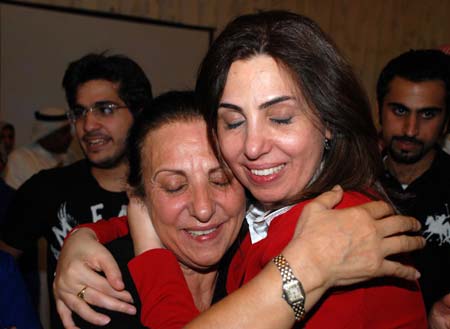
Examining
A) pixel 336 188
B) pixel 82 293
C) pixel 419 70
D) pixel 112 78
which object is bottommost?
pixel 82 293

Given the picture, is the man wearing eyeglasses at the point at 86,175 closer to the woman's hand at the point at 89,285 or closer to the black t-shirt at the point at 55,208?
the black t-shirt at the point at 55,208

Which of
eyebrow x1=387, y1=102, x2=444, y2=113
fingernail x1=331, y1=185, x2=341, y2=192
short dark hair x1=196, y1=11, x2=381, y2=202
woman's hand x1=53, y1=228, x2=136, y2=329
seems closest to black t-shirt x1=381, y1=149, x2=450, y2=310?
eyebrow x1=387, y1=102, x2=444, y2=113

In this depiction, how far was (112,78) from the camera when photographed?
2.83 m

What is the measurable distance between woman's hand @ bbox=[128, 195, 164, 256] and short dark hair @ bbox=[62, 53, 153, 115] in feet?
3.90

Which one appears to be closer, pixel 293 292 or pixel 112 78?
pixel 293 292

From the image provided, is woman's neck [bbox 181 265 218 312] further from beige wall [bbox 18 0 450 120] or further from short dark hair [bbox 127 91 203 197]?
beige wall [bbox 18 0 450 120]

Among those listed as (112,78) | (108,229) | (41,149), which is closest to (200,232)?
Answer: (108,229)

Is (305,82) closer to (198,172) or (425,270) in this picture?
(198,172)

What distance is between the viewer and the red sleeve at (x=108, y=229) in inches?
71.2

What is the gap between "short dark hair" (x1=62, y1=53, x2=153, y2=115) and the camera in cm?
282

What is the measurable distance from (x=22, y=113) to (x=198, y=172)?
3643mm

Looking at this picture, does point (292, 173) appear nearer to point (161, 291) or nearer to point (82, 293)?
point (161, 291)

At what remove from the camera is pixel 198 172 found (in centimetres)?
156

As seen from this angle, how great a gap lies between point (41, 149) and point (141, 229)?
3554 mm
